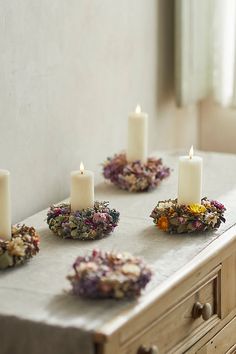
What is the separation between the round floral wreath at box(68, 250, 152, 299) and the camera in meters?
1.59

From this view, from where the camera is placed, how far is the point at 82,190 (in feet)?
6.52

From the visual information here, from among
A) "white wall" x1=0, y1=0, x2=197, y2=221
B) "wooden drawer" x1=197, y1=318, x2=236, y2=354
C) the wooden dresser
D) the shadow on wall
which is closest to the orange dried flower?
the wooden dresser

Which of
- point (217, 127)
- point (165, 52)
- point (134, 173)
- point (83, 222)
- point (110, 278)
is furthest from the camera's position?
point (217, 127)

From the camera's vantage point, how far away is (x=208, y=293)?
1.91 m

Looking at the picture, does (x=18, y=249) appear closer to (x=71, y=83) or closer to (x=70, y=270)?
(x=70, y=270)

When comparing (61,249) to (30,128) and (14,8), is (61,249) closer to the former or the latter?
(30,128)

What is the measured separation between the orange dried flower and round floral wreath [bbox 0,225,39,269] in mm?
309

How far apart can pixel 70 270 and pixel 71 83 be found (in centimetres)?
74

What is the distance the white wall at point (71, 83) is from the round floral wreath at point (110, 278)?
555 millimetres

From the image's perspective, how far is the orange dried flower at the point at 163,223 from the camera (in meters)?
1.98

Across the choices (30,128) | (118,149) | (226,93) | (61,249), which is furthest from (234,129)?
(61,249)

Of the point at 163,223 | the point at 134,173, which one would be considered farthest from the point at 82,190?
the point at 134,173

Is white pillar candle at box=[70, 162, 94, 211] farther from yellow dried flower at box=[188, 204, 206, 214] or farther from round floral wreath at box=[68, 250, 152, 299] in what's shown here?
round floral wreath at box=[68, 250, 152, 299]

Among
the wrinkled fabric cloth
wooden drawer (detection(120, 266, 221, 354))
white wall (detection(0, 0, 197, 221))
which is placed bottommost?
wooden drawer (detection(120, 266, 221, 354))
